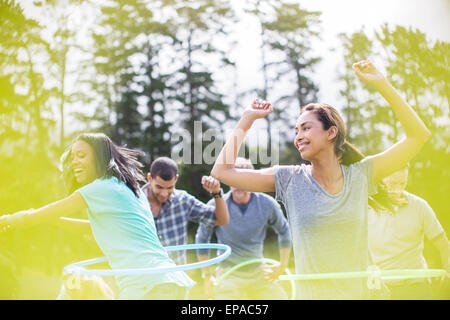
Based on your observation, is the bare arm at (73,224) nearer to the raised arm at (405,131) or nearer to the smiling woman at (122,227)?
the smiling woman at (122,227)

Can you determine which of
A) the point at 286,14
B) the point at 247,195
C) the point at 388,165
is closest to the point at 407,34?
the point at 286,14

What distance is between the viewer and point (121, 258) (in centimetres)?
254

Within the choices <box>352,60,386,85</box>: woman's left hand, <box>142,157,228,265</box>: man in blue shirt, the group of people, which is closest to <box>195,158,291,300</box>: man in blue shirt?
<box>142,157,228,265</box>: man in blue shirt

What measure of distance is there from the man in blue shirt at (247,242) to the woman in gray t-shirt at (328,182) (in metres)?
2.50

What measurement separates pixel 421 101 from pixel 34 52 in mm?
5566

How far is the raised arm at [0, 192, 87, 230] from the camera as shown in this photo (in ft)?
8.35

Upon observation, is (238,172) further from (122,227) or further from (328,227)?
(122,227)

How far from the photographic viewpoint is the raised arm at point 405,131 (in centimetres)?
242

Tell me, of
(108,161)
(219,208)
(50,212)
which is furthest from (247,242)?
(50,212)

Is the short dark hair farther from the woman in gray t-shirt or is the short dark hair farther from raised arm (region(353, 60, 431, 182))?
raised arm (region(353, 60, 431, 182))

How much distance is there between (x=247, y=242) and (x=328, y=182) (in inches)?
112
